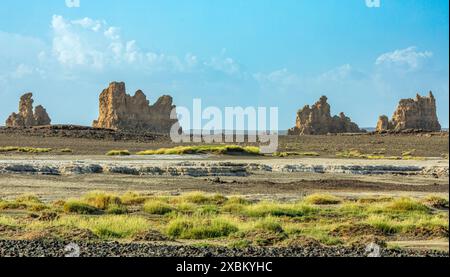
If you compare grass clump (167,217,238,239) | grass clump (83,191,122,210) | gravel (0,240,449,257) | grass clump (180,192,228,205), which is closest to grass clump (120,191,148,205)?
grass clump (83,191,122,210)

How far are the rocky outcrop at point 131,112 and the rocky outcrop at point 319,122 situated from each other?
25.5 m

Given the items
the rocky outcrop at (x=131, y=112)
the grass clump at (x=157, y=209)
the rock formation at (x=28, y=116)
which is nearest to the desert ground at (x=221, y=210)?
the grass clump at (x=157, y=209)

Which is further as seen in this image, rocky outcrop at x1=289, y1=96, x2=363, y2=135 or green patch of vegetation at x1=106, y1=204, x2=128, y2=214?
rocky outcrop at x1=289, y1=96, x2=363, y2=135

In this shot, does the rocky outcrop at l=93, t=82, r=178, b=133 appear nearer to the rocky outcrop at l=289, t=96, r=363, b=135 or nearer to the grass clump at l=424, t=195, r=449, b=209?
the rocky outcrop at l=289, t=96, r=363, b=135

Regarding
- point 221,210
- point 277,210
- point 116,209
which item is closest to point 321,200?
point 277,210

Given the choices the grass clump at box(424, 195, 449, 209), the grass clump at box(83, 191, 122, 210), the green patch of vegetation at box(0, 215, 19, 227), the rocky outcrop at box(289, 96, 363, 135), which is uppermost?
the rocky outcrop at box(289, 96, 363, 135)

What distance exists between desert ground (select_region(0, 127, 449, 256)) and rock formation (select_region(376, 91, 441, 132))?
10079 centimetres

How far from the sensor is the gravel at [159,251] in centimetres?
1350

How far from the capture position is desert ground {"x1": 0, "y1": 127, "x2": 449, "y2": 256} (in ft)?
50.2

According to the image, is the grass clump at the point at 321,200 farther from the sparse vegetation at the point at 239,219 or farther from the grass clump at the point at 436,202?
the grass clump at the point at 436,202

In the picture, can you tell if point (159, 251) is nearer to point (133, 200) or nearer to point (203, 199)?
point (133, 200)
